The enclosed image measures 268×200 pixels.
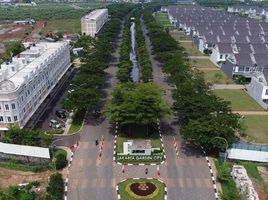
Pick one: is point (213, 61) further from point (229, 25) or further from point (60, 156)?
point (60, 156)

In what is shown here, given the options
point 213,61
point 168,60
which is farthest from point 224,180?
point 213,61

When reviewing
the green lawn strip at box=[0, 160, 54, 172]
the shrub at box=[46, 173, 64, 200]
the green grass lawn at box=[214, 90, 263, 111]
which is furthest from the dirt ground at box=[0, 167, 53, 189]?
the green grass lawn at box=[214, 90, 263, 111]

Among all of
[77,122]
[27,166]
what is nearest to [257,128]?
[77,122]

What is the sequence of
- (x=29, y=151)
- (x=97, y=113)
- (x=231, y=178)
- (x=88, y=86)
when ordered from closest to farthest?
(x=231, y=178)
(x=29, y=151)
(x=97, y=113)
(x=88, y=86)

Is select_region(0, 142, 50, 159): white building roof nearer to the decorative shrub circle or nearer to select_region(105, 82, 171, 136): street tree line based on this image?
select_region(105, 82, 171, 136): street tree line

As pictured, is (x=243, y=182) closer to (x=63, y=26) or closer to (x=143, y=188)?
(x=143, y=188)

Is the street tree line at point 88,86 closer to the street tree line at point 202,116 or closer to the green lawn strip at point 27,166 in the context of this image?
the green lawn strip at point 27,166
